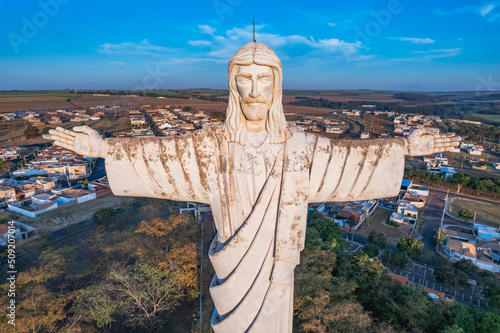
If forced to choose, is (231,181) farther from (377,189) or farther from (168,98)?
(168,98)

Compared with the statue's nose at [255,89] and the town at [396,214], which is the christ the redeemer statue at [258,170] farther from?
the town at [396,214]

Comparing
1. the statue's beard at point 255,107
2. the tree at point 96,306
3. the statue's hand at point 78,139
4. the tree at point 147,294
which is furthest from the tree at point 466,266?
the statue's hand at point 78,139

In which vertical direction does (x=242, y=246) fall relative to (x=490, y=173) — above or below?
above

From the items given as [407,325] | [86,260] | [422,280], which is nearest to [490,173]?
[422,280]

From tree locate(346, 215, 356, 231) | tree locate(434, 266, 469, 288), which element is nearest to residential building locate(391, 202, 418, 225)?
tree locate(346, 215, 356, 231)

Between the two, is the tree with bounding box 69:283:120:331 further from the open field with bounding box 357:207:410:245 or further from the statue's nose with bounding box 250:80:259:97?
the open field with bounding box 357:207:410:245

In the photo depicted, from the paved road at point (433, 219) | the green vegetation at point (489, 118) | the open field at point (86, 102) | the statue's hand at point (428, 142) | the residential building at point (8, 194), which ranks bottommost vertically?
the paved road at point (433, 219)
